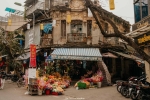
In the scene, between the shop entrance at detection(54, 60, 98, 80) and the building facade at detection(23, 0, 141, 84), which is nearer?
the shop entrance at detection(54, 60, 98, 80)

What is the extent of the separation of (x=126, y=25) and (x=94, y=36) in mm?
7806

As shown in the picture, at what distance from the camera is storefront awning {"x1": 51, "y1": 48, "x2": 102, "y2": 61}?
1777cm

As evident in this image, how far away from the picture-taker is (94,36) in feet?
68.0

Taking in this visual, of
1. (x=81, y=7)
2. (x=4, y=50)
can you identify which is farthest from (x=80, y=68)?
(x=4, y=50)

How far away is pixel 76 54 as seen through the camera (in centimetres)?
1819

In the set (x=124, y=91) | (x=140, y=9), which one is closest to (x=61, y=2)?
(x=140, y=9)

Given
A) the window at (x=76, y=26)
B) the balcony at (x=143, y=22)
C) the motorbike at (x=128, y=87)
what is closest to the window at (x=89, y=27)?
the window at (x=76, y=26)

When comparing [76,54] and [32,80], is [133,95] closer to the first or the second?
[32,80]

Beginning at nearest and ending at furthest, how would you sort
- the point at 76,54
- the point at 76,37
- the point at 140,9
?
1. the point at 140,9
2. the point at 76,54
3. the point at 76,37

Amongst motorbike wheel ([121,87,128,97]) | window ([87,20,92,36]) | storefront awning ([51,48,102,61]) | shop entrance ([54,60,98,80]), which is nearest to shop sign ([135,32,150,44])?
motorbike wheel ([121,87,128,97])

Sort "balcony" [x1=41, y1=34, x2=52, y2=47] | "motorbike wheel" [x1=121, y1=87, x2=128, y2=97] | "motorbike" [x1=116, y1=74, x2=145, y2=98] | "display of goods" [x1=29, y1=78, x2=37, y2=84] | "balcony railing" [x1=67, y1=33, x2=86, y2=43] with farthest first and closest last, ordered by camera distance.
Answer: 1. "balcony" [x1=41, y1=34, x2=52, y2=47]
2. "balcony railing" [x1=67, y1=33, x2=86, y2=43]
3. "display of goods" [x1=29, y1=78, x2=37, y2=84]
4. "motorbike wheel" [x1=121, y1=87, x2=128, y2=97]
5. "motorbike" [x1=116, y1=74, x2=145, y2=98]

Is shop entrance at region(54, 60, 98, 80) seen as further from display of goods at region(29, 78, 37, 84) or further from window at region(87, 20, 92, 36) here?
display of goods at region(29, 78, 37, 84)

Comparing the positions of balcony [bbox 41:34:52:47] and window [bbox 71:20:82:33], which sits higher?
window [bbox 71:20:82:33]

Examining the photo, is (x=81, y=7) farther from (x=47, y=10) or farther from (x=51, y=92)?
(x=51, y=92)
